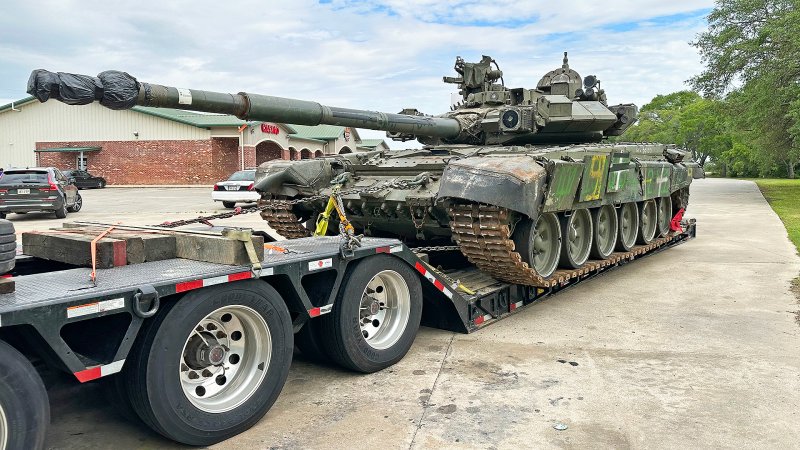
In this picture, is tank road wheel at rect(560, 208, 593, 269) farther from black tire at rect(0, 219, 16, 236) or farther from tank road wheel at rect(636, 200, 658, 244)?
black tire at rect(0, 219, 16, 236)

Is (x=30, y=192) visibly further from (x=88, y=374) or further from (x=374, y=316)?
(x=88, y=374)

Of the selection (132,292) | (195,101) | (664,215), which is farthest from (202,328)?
(664,215)

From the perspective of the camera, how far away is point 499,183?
6371 mm

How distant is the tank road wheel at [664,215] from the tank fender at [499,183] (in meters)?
5.52

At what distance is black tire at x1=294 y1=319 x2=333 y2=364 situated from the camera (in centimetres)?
521

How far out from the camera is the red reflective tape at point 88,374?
3.33 m

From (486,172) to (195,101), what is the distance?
293 centimetres

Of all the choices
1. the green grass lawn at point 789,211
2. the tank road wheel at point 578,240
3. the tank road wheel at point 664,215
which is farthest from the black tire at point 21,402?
the green grass lawn at point 789,211

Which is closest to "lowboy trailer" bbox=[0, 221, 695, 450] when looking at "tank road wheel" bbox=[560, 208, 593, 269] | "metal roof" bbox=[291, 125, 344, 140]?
"tank road wheel" bbox=[560, 208, 593, 269]

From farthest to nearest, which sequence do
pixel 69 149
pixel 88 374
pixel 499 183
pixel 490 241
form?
pixel 69 149, pixel 490 241, pixel 499 183, pixel 88 374

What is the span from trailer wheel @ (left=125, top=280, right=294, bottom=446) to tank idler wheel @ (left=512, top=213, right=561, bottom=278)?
335 centimetres

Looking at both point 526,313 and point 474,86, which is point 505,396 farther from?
point 474,86

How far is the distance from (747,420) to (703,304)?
3695 millimetres

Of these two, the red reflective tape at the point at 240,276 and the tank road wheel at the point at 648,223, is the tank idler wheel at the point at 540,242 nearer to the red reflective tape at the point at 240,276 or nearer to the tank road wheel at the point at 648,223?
the tank road wheel at the point at 648,223
